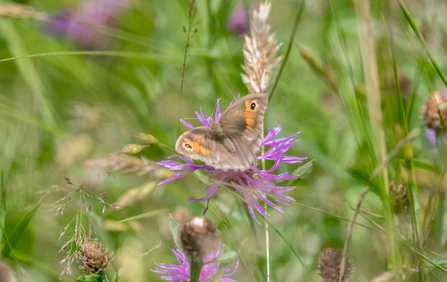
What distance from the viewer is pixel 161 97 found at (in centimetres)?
219

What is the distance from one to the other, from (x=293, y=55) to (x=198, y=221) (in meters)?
1.82

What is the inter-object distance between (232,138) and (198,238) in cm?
48

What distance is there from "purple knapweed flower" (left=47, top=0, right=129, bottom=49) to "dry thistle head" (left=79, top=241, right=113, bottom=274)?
205 centimetres

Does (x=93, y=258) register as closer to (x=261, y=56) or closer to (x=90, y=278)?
(x=90, y=278)

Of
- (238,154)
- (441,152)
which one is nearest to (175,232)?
(238,154)

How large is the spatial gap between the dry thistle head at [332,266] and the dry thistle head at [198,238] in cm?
30

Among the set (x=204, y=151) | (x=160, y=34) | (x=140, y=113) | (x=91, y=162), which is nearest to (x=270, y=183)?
(x=204, y=151)

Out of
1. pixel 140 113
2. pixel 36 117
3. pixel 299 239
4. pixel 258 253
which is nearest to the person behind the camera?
pixel 258 253

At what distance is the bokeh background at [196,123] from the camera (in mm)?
1120

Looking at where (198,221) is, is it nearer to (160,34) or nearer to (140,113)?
(140,113)

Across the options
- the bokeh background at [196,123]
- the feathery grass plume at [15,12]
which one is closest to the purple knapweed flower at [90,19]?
the bokeh background at [196,123]

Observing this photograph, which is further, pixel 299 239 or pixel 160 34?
pixel 160 34

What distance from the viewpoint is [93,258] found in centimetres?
90

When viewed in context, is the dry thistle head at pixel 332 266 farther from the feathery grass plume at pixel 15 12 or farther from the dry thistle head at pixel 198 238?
the feathery grass plume at pixel 15 12
